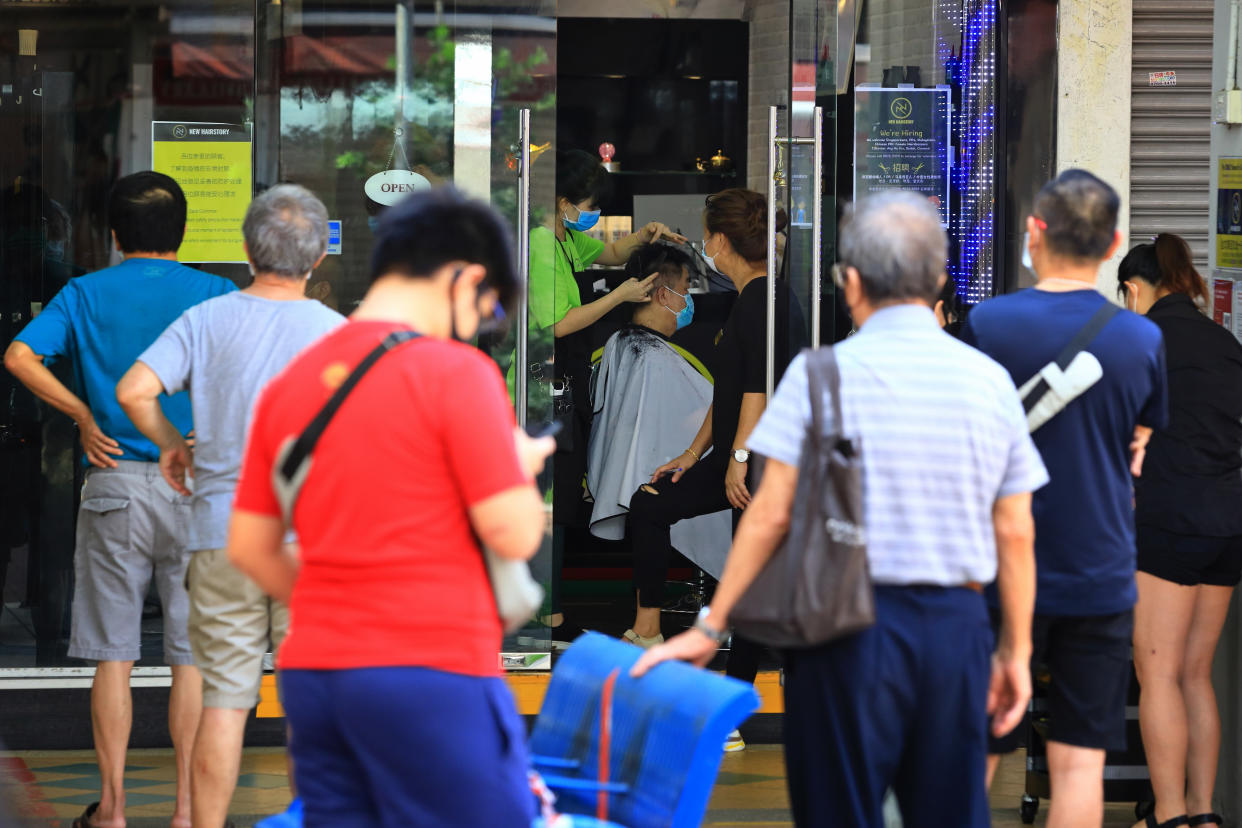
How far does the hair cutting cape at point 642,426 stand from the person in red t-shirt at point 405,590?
4354mm

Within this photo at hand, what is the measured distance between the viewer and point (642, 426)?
700 cm

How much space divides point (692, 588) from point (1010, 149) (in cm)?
293

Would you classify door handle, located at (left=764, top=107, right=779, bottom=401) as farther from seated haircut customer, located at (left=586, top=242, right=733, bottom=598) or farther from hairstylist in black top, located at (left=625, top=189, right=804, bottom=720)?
seated haircut customer, located at (left=586, top=242, right=733, bottom=598)

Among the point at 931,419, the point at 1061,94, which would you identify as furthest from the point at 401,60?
the point at 931,419

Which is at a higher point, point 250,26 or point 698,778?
point 250,26

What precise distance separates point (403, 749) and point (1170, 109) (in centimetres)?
515

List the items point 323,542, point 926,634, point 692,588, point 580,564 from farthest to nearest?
point 580,564 < point 692,588 < point 926,634 < point 323,542

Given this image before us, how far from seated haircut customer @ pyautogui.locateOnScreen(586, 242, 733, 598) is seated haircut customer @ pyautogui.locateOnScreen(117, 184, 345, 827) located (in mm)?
2876

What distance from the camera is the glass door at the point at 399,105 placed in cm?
585

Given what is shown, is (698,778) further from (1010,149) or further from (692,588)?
(692,588)

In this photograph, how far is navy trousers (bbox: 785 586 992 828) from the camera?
2879 mm

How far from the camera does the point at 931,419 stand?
2.91 metres

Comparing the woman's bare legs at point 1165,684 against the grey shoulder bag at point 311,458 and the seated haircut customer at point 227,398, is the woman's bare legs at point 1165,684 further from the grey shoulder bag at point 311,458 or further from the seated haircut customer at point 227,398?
the grey shoulder bag at point 311,458

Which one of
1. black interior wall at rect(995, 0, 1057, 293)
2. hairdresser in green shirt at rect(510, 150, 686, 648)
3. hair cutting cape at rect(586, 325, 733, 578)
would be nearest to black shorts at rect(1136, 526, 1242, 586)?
black interior wall at rect(995, 0, 1057, 293)
